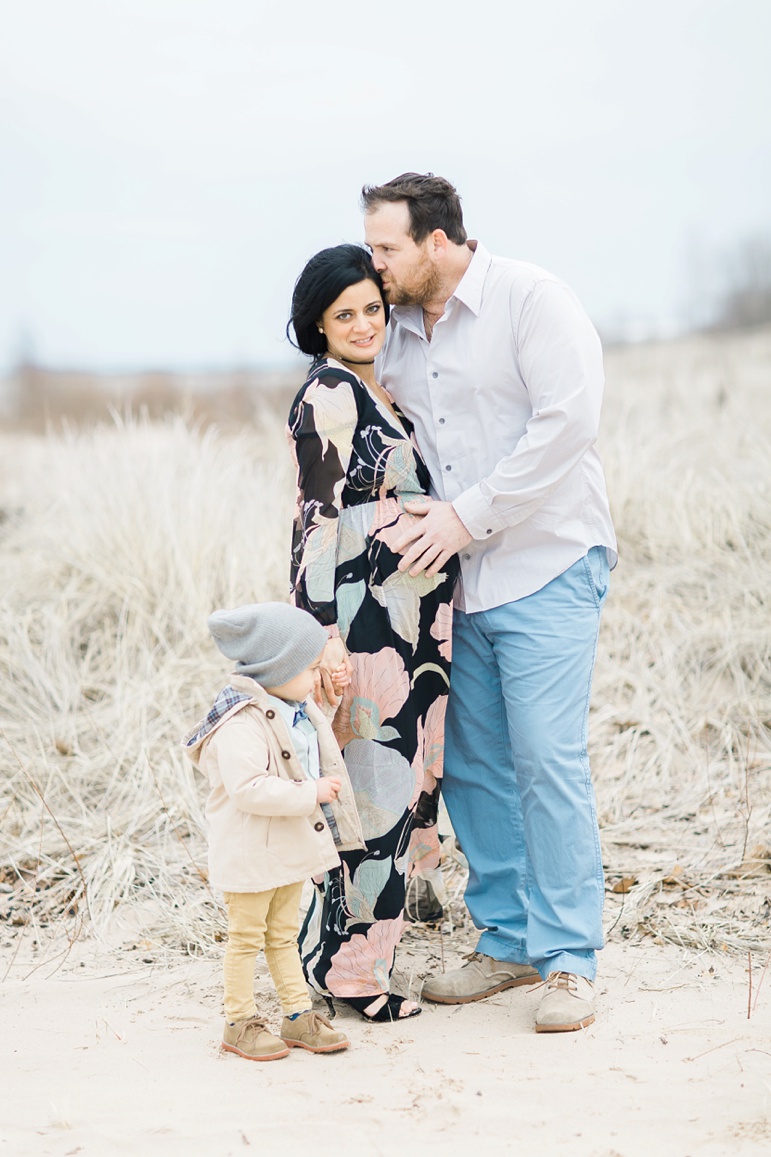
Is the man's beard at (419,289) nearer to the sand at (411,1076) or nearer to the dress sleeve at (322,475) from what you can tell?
the dress sleeve at (322,475)

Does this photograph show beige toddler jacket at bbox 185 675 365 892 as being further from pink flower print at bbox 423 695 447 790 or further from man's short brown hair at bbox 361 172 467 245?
man's short brown hair at bbox 361 172 467 245

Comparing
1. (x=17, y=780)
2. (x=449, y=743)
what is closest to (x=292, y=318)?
(x=449, y=743)

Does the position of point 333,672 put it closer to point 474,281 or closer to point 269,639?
point 269,639

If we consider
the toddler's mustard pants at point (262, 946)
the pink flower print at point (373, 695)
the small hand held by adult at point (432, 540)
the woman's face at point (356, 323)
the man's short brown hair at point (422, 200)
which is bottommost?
the toddler's mustard pants at point (262, 946)

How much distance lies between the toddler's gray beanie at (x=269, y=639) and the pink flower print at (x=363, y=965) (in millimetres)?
775

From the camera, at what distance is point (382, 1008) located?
9.57ft

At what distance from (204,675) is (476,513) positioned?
255 cm

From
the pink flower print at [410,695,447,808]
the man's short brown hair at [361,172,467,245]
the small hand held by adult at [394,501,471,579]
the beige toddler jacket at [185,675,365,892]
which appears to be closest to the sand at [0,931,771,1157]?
the beige toddler jacket at [185,675,365,892]

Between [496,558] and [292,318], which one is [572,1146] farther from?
[292,318]

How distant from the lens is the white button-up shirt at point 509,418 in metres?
2.79

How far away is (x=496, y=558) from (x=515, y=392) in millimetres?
425

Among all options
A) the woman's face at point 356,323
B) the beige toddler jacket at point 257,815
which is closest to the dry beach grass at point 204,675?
the beige toddler jacket at point 257,815

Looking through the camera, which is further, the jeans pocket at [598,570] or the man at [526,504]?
the jeans pocket at [598,570]

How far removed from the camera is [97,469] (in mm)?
6234
